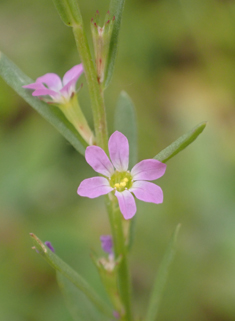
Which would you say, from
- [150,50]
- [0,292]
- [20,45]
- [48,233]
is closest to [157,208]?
[48,233]

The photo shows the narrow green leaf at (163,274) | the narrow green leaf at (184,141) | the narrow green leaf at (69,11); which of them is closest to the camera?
the narrow green leaf at (184,141)

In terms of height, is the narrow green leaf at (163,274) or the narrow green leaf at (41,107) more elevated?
the narrow green leaf at (41,107)

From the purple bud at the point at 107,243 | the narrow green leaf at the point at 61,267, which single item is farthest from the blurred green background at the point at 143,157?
the narrow green leaf at the point at 61,267

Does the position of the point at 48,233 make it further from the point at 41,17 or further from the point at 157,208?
the point at 41,17

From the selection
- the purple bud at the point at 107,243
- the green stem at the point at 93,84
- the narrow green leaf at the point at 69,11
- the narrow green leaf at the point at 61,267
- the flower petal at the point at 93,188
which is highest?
the narrow green leaf at the point at 69,11

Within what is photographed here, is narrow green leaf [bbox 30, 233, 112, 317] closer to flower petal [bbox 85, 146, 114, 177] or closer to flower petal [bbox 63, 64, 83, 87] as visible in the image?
flower petal [bbox 85, 146, 114, 177]

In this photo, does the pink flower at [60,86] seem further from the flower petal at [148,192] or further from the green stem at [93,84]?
the flower petal at [148,192]
